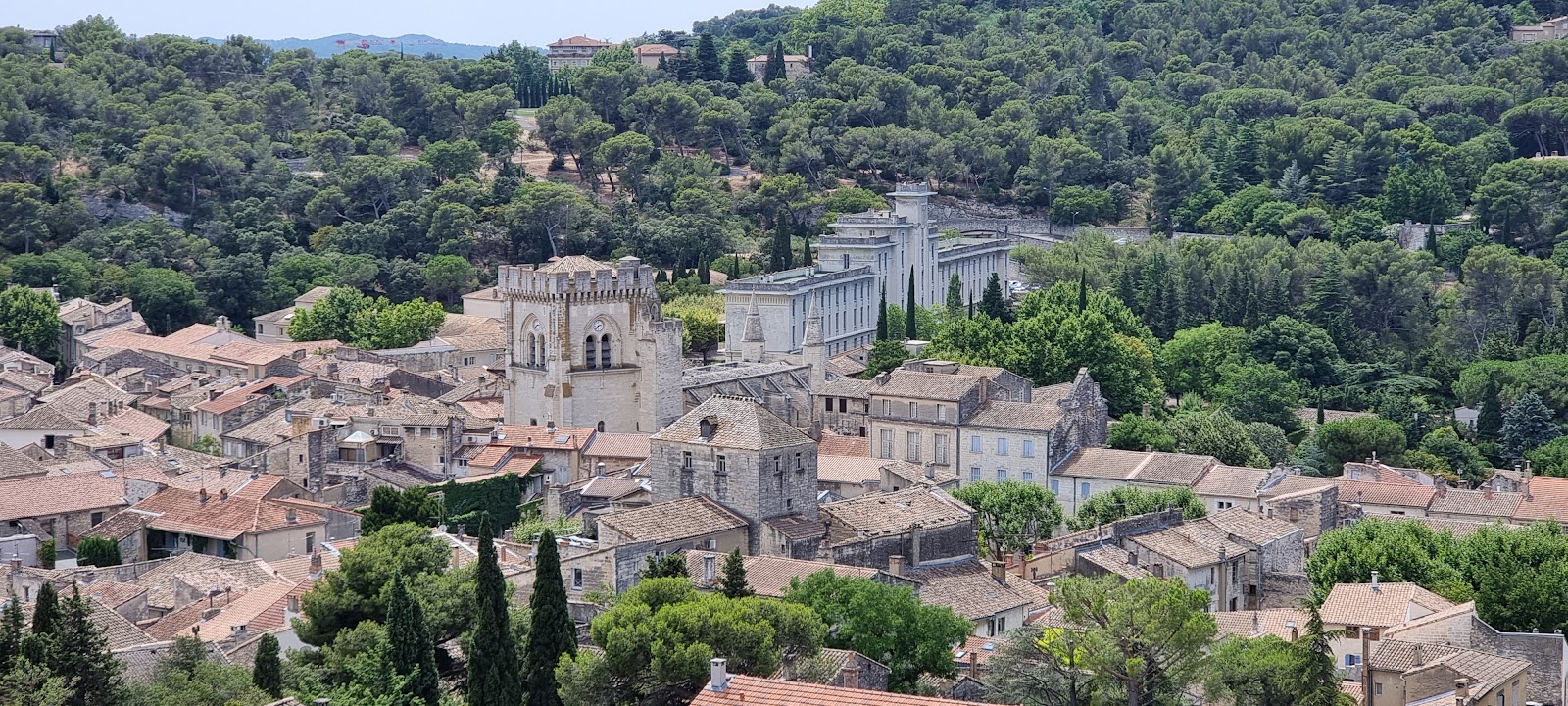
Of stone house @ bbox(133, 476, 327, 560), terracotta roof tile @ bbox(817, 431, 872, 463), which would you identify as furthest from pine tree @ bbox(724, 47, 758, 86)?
stone house @ bbox(133, 476, 327, 560)

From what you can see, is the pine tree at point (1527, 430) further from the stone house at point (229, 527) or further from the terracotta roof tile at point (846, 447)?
the stone house at point (229, 527)

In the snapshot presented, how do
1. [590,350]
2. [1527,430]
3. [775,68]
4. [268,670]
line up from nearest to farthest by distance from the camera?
[268,670]
[590,350]
[1527,430]
[775,68]

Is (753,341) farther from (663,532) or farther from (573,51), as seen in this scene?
(573,51)

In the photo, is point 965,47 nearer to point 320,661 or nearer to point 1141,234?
point 1141,234

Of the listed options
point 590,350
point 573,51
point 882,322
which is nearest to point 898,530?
point 590,350

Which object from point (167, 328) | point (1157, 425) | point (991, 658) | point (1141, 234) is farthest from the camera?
point (1141, 234)

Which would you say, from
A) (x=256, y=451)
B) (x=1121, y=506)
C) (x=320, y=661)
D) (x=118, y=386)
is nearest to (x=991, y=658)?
(x=320, y=661)

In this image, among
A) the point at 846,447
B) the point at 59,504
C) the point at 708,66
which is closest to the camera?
the point at 59,504
